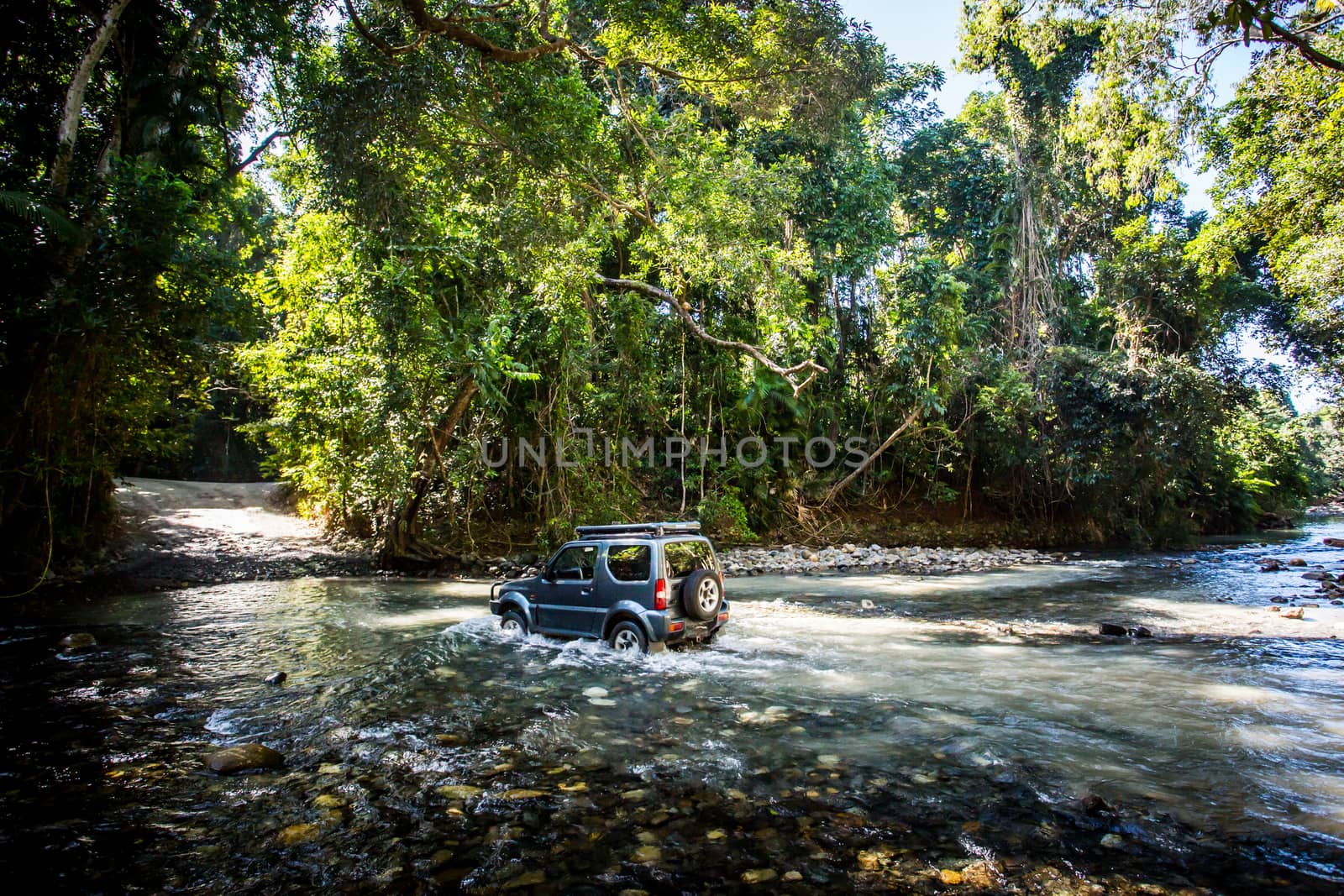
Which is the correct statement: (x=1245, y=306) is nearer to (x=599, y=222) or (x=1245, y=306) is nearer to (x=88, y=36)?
(x=599, y=222)

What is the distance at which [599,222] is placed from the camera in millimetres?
14914

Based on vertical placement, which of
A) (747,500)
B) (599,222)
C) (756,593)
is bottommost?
(756,593)

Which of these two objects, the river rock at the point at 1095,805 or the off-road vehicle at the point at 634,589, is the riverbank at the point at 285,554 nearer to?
the off-road vehicle at the point at 634,589

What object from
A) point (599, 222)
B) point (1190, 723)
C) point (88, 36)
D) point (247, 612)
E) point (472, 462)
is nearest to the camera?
point (1190, 723)

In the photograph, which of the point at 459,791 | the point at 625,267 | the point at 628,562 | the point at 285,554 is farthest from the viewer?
the point at 625,267

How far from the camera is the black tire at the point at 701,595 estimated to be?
773cm

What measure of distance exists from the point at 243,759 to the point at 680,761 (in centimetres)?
297

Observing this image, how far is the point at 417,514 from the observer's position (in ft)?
55.9

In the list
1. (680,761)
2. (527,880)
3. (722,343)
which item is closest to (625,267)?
(722,343)

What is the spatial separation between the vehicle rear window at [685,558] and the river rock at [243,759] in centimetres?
411

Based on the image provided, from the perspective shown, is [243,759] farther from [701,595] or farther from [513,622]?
[513,622]

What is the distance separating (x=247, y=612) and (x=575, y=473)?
740cm

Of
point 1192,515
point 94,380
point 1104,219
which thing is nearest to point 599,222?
point 94,380

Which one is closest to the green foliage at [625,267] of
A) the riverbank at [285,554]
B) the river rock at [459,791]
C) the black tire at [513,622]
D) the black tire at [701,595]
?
the riverbank at [285,554]
